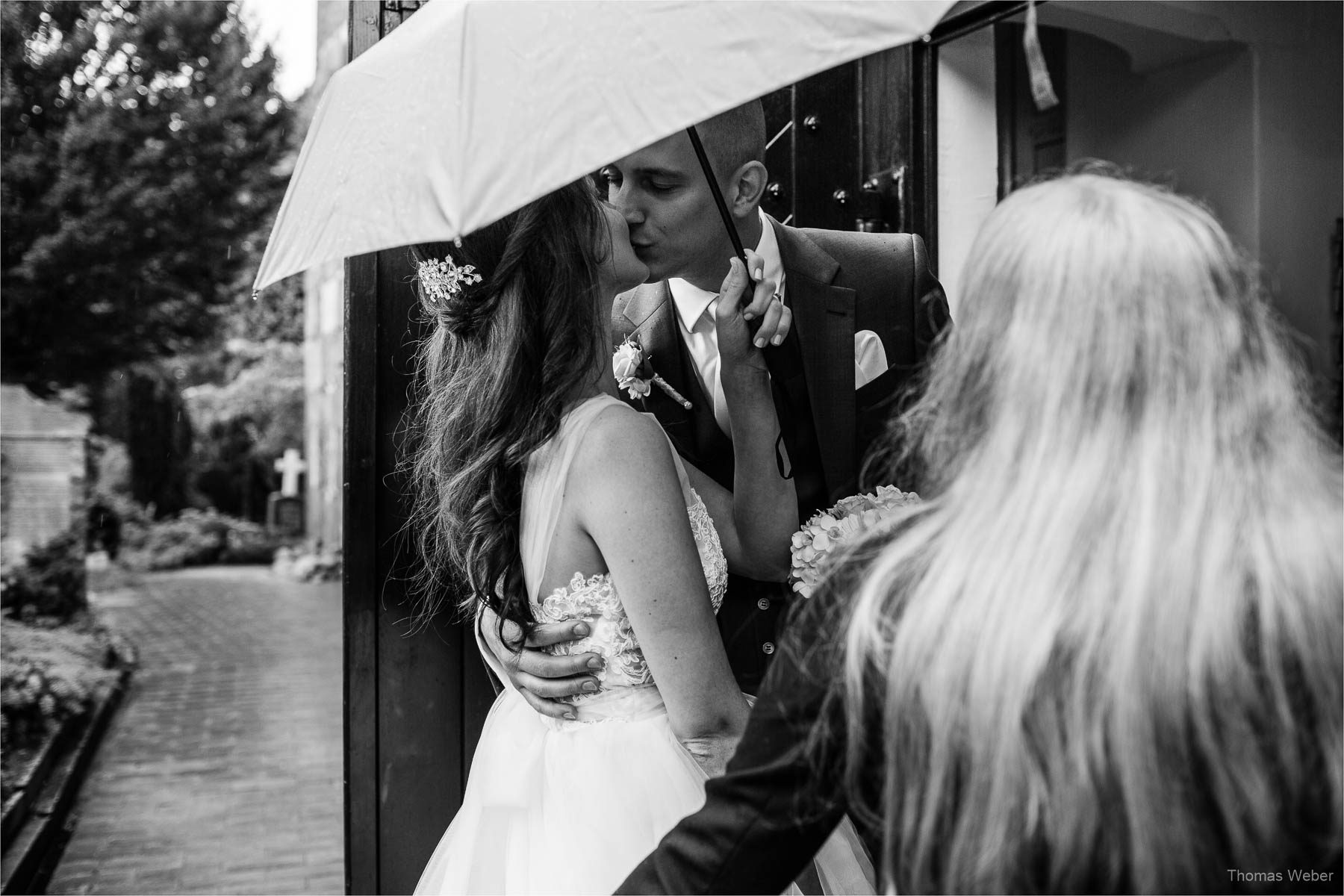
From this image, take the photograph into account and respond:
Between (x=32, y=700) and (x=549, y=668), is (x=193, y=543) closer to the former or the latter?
(x=32, y=700)

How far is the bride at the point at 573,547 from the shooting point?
1935 millimetres

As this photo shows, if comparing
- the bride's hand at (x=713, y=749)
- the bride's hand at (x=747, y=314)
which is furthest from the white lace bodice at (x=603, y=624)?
the bride's hand at (x=747, y=314)

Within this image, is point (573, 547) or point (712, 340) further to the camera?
point (712, 340)

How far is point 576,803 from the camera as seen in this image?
2041mm

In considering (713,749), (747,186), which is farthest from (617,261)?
(713,749)

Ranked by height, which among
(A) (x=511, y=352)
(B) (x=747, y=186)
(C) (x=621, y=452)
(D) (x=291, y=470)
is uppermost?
(B) (x=747, y=186)

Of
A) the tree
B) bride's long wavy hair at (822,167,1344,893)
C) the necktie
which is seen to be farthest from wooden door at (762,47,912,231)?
the tree

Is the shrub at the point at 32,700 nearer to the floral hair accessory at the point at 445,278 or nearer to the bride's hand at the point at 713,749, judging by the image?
the floral hair accessory at the point at 445,278

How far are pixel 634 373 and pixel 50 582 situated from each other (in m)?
8.80

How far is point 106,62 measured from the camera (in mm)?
13867

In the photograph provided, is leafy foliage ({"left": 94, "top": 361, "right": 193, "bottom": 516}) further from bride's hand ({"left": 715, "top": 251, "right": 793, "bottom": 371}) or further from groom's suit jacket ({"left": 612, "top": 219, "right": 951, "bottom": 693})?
bride's hand ({"left": 715, "top": 251, "right": 793, "bottom": 371})

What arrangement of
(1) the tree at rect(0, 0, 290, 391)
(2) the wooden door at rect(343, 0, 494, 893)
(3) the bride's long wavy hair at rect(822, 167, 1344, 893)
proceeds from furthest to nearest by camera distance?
(1) the tree at rect(0, 0, 290, 391) → (2) the wooden door at rect(343, 0, 494, 893) → (3) the bride's long wavy hair at rect(822, 167, 1344, 893)

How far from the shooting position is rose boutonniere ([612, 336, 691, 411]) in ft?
9.14

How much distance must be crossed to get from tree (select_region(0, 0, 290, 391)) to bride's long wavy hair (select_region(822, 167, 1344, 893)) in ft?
45.4
